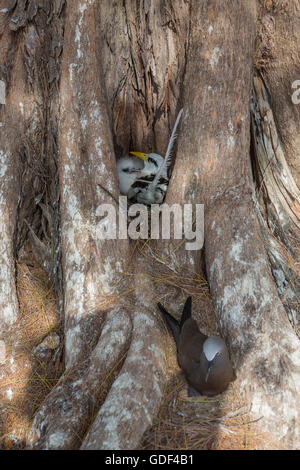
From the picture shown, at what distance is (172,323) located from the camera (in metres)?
2.77

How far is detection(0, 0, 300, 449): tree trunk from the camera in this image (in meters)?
2.30

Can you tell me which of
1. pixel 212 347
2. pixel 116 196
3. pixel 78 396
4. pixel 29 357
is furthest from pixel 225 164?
pixel 29 357

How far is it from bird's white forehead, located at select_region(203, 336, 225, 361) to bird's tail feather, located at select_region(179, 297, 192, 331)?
1.13 feet

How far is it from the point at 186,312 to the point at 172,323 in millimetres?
121

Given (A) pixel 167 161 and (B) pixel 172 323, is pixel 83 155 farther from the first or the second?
(B) pixel 172 323

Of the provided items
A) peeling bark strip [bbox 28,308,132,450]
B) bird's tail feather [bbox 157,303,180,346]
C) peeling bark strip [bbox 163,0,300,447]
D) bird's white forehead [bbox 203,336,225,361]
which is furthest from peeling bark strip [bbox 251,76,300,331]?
peeling bark strip [bbox 28,308,132,450]

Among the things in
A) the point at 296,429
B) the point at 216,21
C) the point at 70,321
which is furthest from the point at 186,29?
the point at 296,429

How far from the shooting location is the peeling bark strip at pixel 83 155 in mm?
2928

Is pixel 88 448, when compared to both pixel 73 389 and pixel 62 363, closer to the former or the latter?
pixel 73 389

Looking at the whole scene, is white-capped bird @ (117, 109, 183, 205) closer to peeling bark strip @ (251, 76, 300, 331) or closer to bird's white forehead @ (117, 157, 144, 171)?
bird's white forehead @ (117, 157, 144, 171)

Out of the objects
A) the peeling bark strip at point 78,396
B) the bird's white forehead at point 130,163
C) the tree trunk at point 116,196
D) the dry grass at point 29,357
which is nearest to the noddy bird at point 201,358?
the tree trunk at point 116,196
